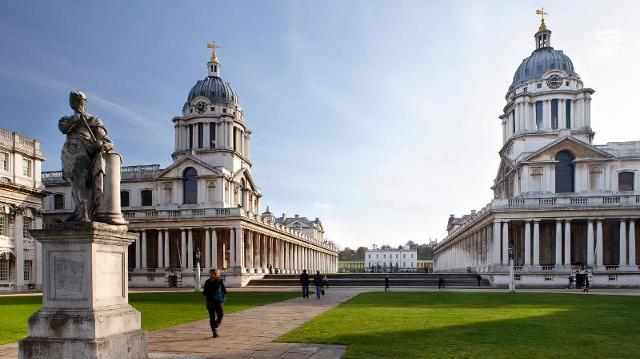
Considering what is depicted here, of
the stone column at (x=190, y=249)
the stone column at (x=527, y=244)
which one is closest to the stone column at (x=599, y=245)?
the stone column at (x=527, y=244)

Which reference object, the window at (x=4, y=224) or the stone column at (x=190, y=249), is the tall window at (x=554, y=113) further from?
the window at (x=4, y=224)

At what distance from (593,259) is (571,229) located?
5.66 meters

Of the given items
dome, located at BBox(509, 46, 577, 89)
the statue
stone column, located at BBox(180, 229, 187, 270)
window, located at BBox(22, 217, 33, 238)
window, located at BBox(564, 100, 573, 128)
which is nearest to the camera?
the statue

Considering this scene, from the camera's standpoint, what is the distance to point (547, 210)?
176 ft

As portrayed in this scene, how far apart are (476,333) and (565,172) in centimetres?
5036

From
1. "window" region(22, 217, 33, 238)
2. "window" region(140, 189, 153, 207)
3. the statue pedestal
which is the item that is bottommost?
"window" region(22, 217, 33, 238)

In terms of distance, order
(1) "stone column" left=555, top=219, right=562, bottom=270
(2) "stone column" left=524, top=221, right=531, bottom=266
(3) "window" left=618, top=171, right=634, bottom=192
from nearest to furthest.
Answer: (1) "stone column" left=555, top=219, right=562, bottom=270
(2) "stone column" left=524, top=221, right=531, bottom=266
(3) "window" left=618, top=171, right=634, bottom=192

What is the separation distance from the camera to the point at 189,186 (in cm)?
6531

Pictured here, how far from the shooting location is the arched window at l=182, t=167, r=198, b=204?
213 ft

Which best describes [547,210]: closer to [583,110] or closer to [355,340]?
[583,110]

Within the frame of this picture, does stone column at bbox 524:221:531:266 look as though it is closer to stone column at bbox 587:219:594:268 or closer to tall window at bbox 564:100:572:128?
stone column at bbox 587:219:594:268

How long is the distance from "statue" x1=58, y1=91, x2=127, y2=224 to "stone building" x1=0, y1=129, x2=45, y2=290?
149 ft

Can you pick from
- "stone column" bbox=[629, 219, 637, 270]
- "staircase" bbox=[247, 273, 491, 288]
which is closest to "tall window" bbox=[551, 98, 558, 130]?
"stone column" bbox=[629, 219, 637, 270]

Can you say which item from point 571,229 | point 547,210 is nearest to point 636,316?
point 547,210
